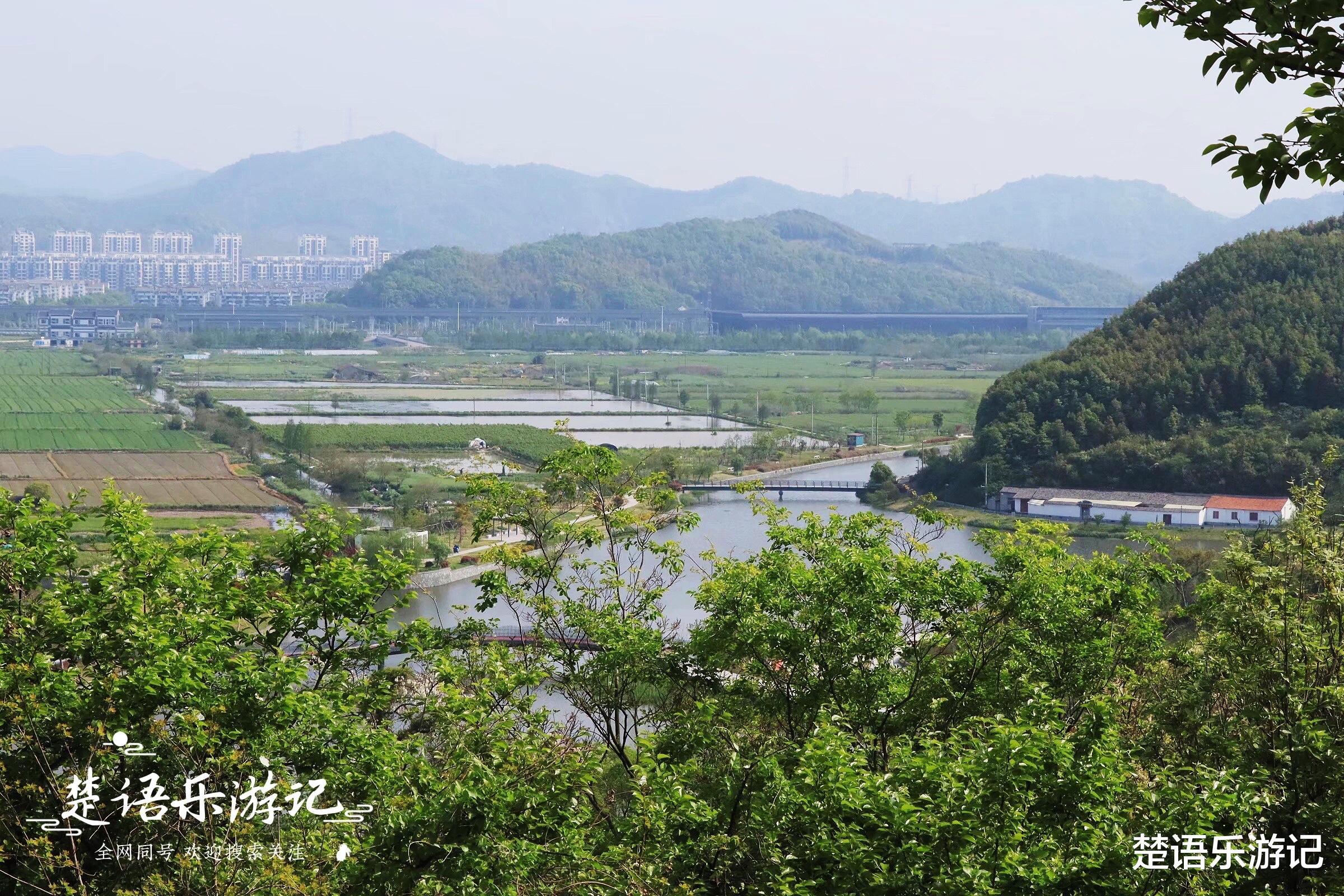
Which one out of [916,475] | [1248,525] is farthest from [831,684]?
[916,475]

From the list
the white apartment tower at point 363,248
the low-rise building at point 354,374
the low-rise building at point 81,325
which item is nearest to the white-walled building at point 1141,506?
the low-rise building at point 354,374

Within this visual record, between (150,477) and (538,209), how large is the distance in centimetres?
8204

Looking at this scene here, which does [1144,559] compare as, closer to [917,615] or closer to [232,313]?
[917,615]

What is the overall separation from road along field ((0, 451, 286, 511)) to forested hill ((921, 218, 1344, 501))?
22.1 ft

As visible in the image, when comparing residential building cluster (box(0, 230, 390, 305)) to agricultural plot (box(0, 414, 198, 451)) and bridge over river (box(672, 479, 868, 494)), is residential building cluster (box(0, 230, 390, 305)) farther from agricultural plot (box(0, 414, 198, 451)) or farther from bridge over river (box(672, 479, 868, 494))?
bridge over river (box(672, 479, 868, 494))

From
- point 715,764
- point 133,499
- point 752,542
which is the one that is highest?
point 133,499

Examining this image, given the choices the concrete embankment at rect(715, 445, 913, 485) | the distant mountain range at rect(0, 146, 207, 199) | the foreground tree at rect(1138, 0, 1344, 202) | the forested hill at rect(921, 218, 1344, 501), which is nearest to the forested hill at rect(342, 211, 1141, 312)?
the concrete embankment at rect(715, 445, 913, 485)

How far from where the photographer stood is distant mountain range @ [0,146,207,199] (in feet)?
389

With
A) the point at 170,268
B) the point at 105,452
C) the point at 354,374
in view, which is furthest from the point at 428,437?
the point at 170,268

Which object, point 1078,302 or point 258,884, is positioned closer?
point 258,884

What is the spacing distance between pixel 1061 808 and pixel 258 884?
1099 mm

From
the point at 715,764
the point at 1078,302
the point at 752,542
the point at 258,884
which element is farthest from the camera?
the point at 1078,302

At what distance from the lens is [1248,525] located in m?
12.5

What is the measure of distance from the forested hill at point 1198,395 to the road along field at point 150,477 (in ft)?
22.1
